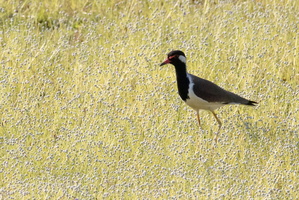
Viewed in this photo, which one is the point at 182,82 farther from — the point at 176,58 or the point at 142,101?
the point at 142,101

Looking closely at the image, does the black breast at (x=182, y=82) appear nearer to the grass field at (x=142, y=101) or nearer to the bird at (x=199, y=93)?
the bird at (x=199, y=93)

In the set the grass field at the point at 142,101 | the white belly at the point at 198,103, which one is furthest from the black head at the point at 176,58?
the grass field at the point at 142,101

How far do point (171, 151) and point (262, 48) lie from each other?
3192 millimetres

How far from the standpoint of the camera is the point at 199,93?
28.3 feet

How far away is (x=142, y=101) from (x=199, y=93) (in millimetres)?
932

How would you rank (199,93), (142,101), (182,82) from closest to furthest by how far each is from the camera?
(199,93), (182,82), (142,101)

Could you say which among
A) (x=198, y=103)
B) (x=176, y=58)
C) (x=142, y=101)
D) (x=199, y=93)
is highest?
(x=176, y=58)

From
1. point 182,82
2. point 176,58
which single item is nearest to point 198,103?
point 182,82

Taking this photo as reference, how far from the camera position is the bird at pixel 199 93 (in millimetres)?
8609

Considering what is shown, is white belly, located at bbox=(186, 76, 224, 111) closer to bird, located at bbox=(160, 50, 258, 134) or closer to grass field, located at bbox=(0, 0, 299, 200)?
bird, located at bbox=(160, 50, 258, 134)

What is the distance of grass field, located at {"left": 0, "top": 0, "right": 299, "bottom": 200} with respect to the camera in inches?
289

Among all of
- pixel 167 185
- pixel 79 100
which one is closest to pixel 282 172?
pixel 167 185

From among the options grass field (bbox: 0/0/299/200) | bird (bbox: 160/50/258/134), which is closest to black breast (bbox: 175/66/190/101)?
bird (bbox: 160/50/258/134)

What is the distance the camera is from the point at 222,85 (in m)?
9.62
